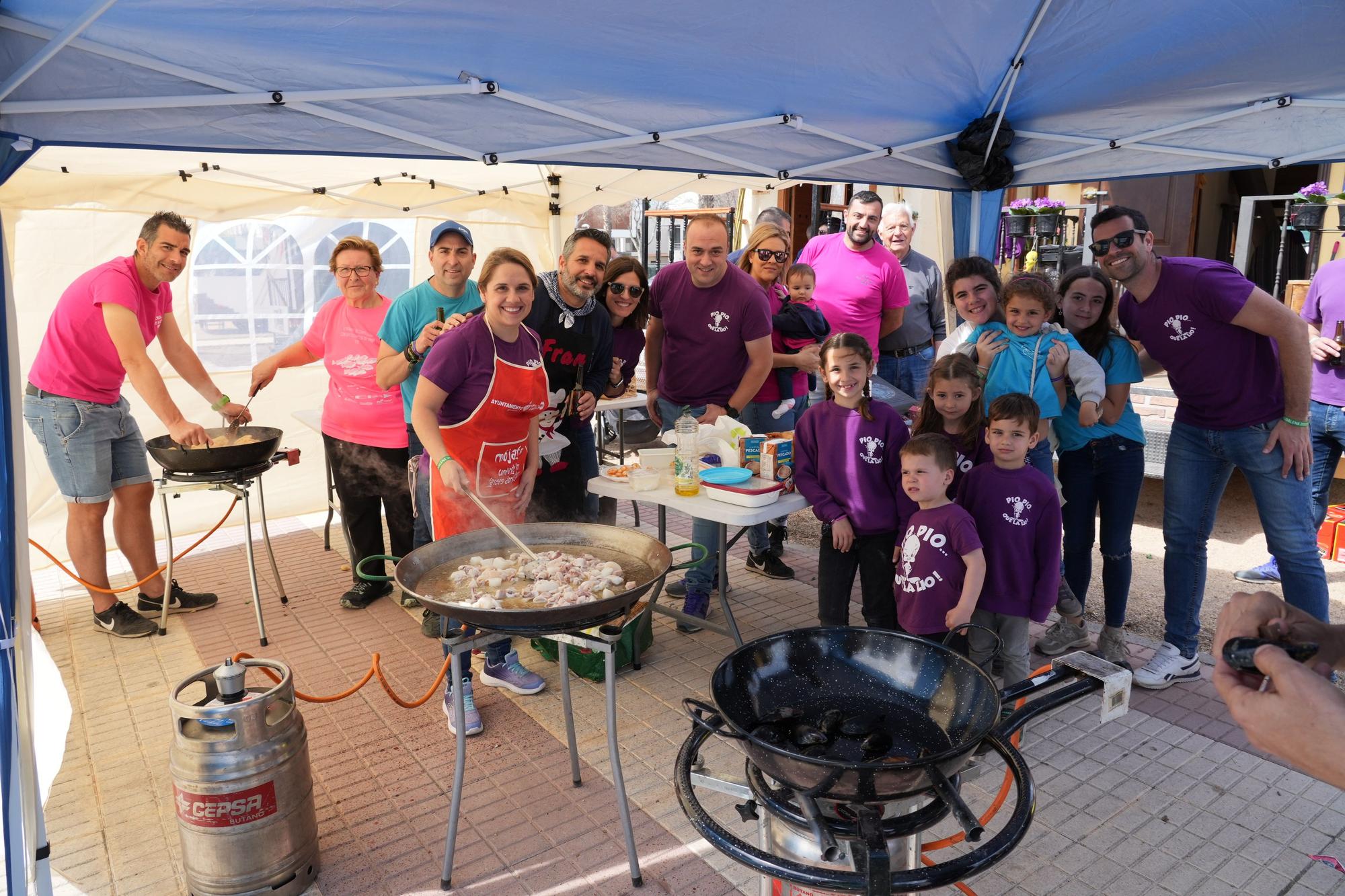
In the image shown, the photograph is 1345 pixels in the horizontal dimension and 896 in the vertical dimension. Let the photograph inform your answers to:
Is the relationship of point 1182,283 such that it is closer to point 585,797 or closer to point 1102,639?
point 1102,639

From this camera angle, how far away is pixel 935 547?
310cm

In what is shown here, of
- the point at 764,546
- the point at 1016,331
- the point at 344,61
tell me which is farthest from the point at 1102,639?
the point at 344,61

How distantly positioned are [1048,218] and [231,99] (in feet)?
25.2

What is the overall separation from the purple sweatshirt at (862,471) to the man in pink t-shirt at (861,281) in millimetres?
1665

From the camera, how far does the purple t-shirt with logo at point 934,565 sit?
3.07m

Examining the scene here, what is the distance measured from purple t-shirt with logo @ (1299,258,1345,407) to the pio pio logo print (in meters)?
5.02

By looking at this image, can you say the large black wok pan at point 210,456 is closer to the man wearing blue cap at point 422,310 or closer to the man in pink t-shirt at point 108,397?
the man in pink t-shirt at point 108,397

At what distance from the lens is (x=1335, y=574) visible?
5148 mm

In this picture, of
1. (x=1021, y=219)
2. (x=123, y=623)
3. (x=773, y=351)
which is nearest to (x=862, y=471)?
(x=773, y=351)

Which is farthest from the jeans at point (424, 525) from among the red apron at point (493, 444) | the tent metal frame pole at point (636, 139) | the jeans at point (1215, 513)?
the jeans at point (1215, 513)

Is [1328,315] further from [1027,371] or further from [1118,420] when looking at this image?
[1027,371]

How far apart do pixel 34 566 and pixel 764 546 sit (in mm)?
4650

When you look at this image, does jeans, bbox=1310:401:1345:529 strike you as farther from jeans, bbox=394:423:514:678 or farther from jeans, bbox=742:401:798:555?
jeans, bbox=394:423:514:678

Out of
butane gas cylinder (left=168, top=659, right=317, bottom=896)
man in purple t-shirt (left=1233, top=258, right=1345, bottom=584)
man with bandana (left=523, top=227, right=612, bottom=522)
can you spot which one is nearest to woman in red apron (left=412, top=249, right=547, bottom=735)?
man with bandana (left=523, top=227, right=612, bottom=522)
